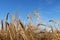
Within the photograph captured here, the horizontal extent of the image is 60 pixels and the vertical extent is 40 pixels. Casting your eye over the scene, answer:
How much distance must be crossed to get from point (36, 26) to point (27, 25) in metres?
0.13

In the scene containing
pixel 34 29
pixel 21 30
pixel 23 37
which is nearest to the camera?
pixel 23 37

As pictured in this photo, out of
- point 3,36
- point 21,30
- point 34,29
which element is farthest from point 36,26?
point 3,36

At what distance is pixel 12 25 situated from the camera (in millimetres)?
2338

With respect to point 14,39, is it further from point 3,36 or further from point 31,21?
point 31,21

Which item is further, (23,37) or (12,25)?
(12,25)

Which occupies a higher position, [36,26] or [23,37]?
[36,26]

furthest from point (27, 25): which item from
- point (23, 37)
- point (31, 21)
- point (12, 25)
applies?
point (23, 37)

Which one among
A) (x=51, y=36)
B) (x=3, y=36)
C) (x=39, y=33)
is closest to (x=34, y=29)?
(x=39, y=33)

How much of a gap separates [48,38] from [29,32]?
0.99 feet

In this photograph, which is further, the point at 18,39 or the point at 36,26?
the point at 36,26

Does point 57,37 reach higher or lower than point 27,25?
lower

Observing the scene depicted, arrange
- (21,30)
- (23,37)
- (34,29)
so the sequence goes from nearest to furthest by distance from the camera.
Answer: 1. (23,37)
2. (21,30)
3. (34,29)

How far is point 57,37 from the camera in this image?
2.56 meters

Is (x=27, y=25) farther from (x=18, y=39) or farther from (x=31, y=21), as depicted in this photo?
(x=18, y=39)
